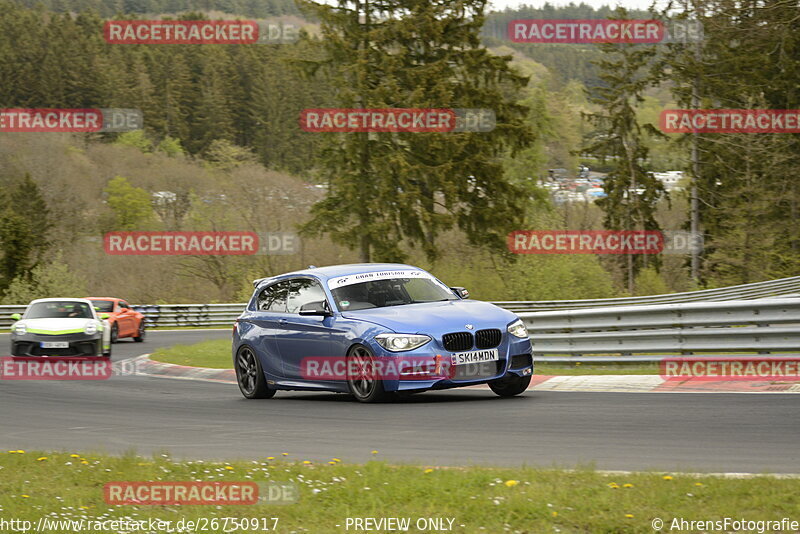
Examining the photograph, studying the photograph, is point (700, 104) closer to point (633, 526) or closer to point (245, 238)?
point (245, 238)

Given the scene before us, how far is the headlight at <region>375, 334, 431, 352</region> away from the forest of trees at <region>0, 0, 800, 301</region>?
45.3ft

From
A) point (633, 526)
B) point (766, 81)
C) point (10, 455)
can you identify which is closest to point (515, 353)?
point (10, 455)

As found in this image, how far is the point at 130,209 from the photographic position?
94812 millimetres

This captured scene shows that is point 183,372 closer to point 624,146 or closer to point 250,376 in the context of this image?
point 250,376

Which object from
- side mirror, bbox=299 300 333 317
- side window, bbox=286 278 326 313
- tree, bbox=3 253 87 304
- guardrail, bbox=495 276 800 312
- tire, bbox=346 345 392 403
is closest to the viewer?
tire, bbox=346 345 392 403

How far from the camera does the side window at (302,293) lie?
13953mm

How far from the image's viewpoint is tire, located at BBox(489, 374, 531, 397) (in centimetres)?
1279

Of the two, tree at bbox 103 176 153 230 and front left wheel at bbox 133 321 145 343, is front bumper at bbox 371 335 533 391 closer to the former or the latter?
front left wheel at bbox 133 321 145 343

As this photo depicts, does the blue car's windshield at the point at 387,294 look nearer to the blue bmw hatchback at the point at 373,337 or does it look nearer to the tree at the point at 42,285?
the blue bmw hatchback at the point at 373,337

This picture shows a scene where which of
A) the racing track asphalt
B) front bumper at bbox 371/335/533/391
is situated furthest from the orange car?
front bumper at bbox 371/335/533/391

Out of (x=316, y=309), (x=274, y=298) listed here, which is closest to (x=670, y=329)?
(x=316, y=309)

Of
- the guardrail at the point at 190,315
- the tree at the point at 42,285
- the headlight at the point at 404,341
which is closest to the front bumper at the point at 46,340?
the headlight at the point at 404,341

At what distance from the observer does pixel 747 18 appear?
77.9ft

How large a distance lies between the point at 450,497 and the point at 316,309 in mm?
7098
